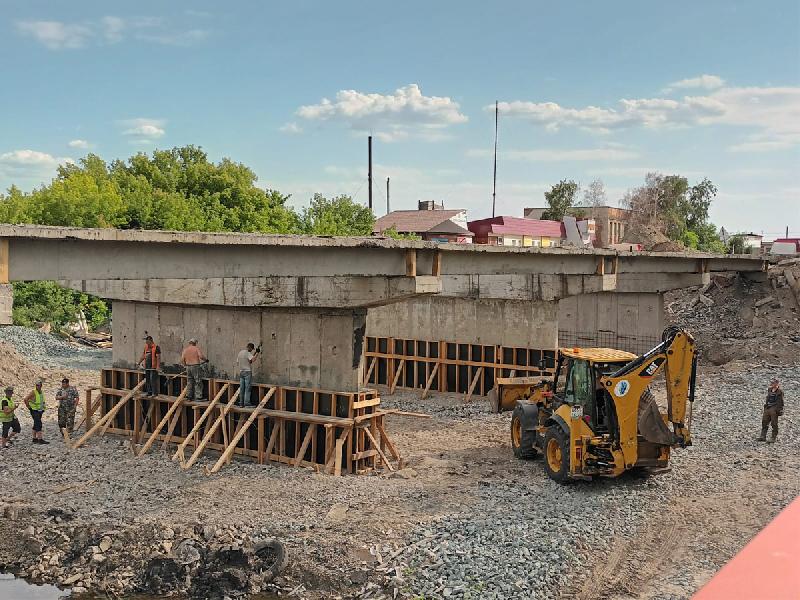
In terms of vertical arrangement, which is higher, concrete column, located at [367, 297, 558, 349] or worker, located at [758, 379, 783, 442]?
concrete column, located at [367, 297, 558, 349]

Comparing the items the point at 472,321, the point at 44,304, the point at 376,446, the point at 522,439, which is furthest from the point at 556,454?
the point at 44,304

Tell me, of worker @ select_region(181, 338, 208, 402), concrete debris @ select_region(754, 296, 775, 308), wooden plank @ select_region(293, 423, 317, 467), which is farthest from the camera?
concrete debris @ select_region(754, 296, 775, 308)

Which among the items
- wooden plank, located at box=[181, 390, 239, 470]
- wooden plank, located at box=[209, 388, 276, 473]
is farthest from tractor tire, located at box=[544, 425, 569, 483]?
wooden plank, located at box=[181, 390, 239, 470]

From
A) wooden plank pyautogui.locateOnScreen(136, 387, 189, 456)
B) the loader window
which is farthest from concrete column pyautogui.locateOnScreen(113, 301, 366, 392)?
the loader window

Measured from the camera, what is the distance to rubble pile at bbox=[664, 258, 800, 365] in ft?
96.2

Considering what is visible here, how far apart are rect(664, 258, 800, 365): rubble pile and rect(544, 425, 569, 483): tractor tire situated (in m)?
15.8

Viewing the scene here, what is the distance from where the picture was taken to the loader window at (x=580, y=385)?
1458 cm

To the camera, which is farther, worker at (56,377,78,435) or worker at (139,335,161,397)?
worker at (56,377,78,435)

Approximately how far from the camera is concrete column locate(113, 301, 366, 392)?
17203 millimetres

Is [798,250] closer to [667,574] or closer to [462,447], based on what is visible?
[462,447]

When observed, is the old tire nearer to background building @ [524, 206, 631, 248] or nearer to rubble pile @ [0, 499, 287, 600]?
rubble pile @ [0, 499, 287, 600]

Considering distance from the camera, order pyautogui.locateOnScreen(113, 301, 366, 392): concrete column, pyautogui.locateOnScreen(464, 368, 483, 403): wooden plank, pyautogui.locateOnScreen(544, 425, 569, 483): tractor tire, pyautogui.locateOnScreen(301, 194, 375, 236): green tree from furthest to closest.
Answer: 1. pyautogui.locateOnScreen(301, 194, 375, 236): green tree
2. pyautogui.locateOnScreen(464, 368, 483, 403): wooden plank
3. pyautogui.locateOnScreen(113, 301, 366, 392): concrete column
4. pyautogui.locateOnScreen(544, 425, 569, 483): tractor tire

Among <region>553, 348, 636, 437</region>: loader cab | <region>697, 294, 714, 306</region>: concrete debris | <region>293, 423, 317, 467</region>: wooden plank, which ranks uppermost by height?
<region>697, 294, 714, 306</region>: concrete debris

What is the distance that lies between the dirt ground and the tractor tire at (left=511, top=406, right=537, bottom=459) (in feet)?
0.76
